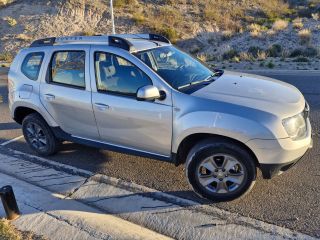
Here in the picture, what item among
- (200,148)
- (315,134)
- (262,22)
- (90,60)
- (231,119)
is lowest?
(262,22)

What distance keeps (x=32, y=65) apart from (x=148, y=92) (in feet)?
7.95

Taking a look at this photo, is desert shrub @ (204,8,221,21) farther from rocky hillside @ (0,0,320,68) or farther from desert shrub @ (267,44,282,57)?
desert shrub @ (267,44,282,57)

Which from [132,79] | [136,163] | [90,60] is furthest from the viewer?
[136,163]

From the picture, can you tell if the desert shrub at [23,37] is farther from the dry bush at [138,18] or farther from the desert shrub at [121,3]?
the dry bush at [138,18]

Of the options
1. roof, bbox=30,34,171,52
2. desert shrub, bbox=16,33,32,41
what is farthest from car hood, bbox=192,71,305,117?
desert shrub, bbox=16,33,32,41

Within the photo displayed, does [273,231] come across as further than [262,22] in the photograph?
No

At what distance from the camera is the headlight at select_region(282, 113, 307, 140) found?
3947 millimetres

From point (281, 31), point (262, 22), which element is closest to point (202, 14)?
point (262, 22)

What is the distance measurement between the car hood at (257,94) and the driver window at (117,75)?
750 mm

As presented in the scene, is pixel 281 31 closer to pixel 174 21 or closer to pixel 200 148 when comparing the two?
pixel 174 21

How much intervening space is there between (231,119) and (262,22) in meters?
32.0

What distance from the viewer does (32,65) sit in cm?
578

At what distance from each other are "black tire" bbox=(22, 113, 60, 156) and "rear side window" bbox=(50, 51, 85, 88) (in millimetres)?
755

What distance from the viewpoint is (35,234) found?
12.4 feet
